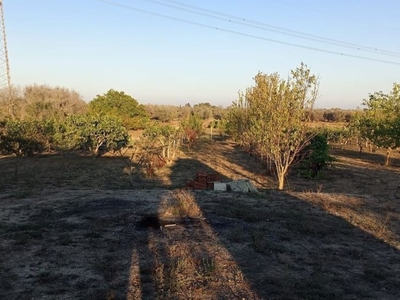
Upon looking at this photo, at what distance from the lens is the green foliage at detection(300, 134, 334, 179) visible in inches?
742

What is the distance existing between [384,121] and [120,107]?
2946 centimetres

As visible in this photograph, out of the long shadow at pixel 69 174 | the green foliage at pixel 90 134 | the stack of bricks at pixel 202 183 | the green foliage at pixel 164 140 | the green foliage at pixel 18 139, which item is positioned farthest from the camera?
the green foliage at pixel 90 134

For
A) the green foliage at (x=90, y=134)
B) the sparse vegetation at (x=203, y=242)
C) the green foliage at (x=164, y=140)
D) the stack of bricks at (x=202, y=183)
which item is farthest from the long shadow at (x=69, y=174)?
the green foliage at (x=164, y=140)

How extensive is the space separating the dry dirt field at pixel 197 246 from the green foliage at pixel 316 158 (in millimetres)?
6791

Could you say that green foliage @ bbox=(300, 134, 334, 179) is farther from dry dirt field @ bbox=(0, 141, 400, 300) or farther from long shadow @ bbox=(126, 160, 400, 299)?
long shadow @ bbox=(126, 160, 400, 299)

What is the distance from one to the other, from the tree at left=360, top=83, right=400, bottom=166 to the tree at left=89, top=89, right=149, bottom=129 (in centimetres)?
2550

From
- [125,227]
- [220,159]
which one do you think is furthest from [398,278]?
[220,159]

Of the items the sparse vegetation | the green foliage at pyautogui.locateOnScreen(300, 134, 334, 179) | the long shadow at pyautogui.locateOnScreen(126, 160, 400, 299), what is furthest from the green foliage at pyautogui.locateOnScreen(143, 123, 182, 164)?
the long shadow at pyautogui.locateOnScreen(126, 160, 400, 299)

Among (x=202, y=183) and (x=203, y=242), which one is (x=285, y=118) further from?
(x=203, y=242)

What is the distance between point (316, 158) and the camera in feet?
61.7

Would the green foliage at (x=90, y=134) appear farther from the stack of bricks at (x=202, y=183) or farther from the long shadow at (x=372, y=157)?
the long shadow at (x=372, y=157)

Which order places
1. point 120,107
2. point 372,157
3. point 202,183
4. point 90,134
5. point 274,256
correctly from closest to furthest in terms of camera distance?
1. point 274,256
2. point 202,183
3. point 90,134
4. point 372,157
5. point 120,107

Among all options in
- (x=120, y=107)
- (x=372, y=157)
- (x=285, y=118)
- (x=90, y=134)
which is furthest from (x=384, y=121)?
(x=120, y=107)

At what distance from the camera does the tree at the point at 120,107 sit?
41.7 metres
